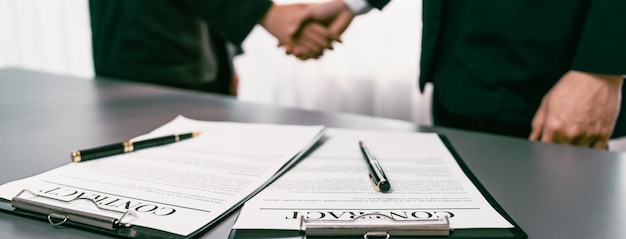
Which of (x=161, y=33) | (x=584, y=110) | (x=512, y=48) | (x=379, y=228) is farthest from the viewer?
(x=161, y=33)

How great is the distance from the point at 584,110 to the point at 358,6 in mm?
540

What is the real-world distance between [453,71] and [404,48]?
3.18 feet

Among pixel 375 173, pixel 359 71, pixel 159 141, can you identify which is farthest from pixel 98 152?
pixel 359 71

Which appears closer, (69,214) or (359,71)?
(69,214)

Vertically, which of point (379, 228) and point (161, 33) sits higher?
point (161, 33)

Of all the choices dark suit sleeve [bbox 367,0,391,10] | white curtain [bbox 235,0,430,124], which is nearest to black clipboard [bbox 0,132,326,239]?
dark suit sleeve [bbox 367,0,391,10]

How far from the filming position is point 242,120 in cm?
75

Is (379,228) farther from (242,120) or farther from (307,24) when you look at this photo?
(307,24)

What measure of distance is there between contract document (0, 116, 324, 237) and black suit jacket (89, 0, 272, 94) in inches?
20.5

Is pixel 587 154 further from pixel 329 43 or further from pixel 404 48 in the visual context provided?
pixel 404 48

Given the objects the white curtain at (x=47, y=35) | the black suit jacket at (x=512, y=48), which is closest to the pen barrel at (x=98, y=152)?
the black suit jacket at (x=512, y=48)

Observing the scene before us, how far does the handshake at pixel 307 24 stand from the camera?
1129mm

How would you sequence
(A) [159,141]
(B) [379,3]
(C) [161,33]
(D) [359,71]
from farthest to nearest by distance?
(D) [359,71] < (C) [161,33] < (B) [379,3] < (A) [159,141]

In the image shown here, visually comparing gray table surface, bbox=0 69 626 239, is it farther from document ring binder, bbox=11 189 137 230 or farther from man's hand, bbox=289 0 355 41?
man's hand, bbox=289 0 355 41
